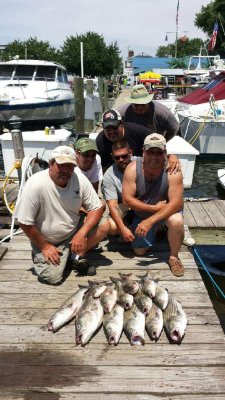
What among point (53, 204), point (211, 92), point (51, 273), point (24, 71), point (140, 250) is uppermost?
point (24, 71)

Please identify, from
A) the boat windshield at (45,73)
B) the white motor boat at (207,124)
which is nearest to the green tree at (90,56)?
the boat windshield at (45,73)

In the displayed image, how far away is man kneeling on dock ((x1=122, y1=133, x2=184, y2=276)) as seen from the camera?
3609 millimetres

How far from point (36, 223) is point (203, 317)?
62.4 inches

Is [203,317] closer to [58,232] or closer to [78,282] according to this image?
[78,282]

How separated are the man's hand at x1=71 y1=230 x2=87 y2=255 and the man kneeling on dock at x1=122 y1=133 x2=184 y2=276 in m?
0.51

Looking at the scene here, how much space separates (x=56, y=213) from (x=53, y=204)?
0.10 m

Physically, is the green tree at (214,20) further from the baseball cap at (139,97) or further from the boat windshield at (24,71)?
the baseball cap at (139,97)

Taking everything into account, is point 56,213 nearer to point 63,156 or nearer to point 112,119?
point 63,156

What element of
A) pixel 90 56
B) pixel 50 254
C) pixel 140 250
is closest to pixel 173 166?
pixel 140 250

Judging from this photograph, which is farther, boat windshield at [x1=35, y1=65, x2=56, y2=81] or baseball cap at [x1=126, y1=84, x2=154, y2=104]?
boat windshield at [x1=35, y1=65, x2=56, y2=81]

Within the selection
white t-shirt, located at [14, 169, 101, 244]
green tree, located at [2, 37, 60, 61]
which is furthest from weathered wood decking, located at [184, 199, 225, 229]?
green tree, located at [2, 37, 60, 61]

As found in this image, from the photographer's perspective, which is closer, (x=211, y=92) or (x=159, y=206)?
(x=159, y=206)

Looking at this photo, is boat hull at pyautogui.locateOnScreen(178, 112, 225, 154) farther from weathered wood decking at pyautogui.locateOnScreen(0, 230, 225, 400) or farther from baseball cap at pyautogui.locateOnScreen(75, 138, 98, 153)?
weathered wood decking at pyautogui.locateOnScreen(0, 230, 225, 400)

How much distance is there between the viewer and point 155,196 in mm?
3750
